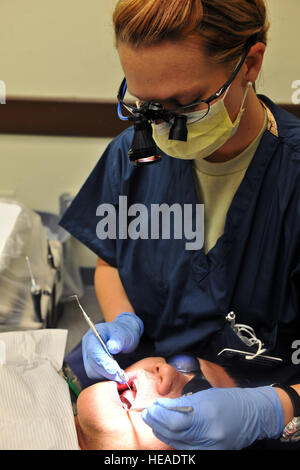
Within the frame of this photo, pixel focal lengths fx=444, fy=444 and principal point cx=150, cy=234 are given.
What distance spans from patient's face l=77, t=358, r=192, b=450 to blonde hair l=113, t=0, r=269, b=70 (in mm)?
817

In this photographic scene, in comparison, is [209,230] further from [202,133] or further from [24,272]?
[24,272]

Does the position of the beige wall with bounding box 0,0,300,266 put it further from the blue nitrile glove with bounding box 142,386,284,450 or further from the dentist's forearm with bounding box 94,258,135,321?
the blue nitrile glove with bounding box 142,386,284,450

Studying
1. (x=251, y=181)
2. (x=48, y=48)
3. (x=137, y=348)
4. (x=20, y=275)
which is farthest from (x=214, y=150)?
(x=48, y=48)

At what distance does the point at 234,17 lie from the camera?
97cm

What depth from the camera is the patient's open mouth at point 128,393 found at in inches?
47.5

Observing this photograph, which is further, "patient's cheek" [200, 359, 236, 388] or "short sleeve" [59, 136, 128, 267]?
"short sleeve" [59, 136, 128, 267]

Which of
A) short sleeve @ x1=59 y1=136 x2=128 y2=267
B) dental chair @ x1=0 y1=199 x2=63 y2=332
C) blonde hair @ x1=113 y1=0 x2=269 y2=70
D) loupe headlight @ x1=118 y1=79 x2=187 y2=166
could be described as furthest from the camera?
dental chair @ x1=0 y1=199 x2=63 y2=332

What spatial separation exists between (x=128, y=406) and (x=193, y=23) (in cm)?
96

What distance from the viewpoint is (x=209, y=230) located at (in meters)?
1.26

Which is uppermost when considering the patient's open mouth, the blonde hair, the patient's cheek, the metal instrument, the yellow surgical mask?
the blonde hair

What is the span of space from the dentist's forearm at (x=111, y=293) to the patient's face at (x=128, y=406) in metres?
0.23
